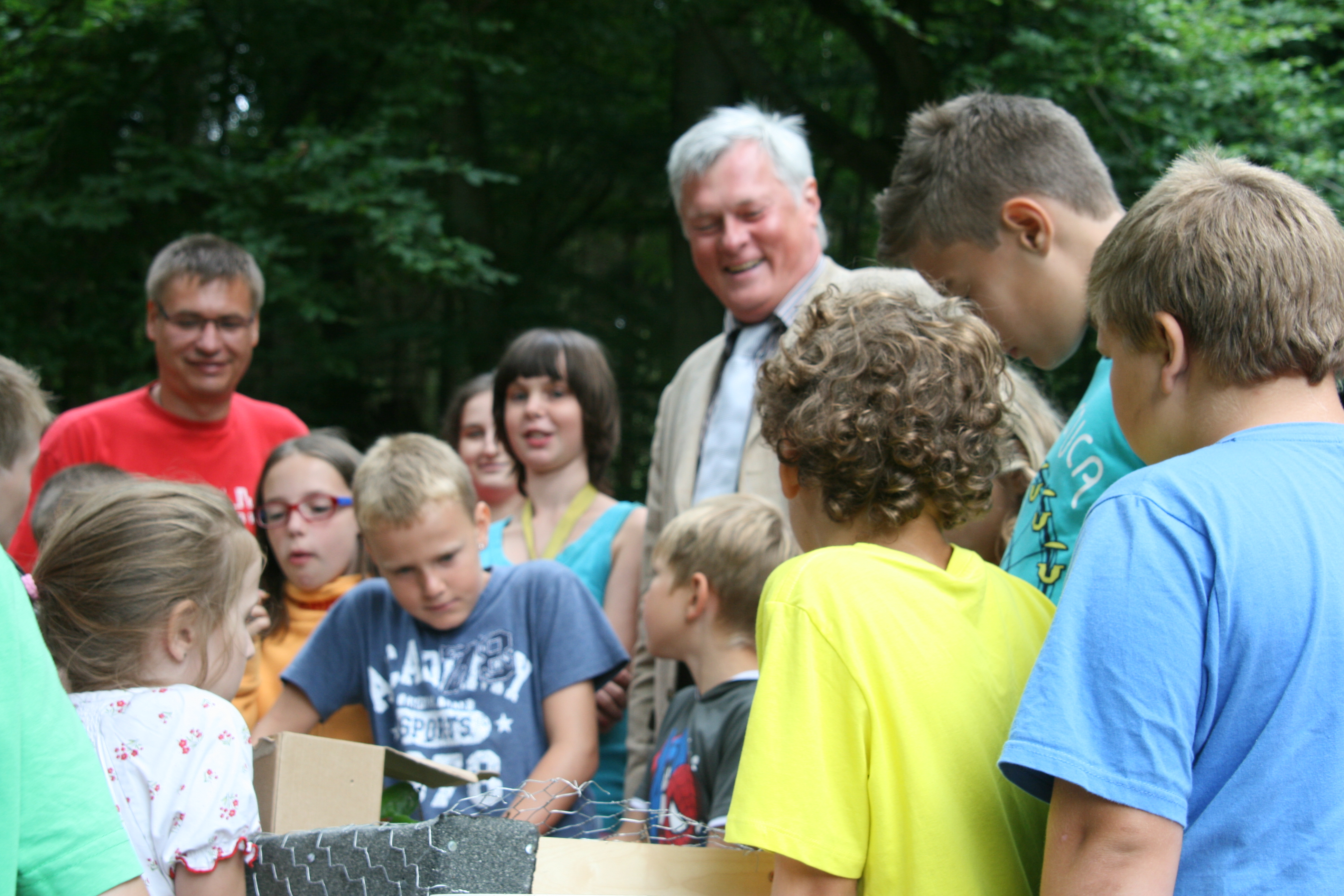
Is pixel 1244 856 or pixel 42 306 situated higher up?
pixel 42 306

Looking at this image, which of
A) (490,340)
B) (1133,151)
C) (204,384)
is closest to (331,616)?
(204,384)

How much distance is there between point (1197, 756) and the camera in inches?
41.0

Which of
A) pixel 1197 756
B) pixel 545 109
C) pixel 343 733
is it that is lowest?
pixel 343 733

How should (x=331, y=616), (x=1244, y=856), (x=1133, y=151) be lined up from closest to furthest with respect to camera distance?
(x=1244, y=856) → (x=331, y=616) → (x=1133, y=151)

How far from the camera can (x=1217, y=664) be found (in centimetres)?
101

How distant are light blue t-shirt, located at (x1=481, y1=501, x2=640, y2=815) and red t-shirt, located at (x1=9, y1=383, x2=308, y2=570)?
0.80 metres

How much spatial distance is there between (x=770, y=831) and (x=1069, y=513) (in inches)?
30.7

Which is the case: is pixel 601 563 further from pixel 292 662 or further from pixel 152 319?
pixel 152 319

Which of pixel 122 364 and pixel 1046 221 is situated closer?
pixel 1046 221

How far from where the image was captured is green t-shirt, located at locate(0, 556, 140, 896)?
1.11 meters

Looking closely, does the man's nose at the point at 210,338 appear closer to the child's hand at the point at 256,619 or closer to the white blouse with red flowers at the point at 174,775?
the child's hand at the point at 256,619

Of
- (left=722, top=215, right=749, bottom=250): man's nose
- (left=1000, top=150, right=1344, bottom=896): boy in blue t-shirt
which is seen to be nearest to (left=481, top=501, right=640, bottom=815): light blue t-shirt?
(left=722, top=215, right=749, bottom=250): man's nose

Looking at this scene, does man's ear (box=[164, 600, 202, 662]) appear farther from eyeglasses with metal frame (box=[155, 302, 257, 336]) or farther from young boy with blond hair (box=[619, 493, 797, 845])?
eyeglasses with metal frame (box=[155, 302, 257, 336])

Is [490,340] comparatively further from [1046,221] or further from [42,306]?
[1046,221]
